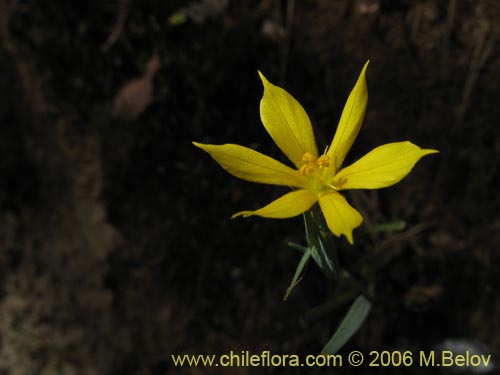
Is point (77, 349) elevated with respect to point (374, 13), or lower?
lower

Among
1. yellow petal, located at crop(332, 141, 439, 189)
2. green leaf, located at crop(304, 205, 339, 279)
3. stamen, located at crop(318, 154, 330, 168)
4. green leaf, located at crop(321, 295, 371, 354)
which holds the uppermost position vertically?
stamen, located at crop(318, 154, 330, 168)

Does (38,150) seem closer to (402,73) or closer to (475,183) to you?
(402,73)

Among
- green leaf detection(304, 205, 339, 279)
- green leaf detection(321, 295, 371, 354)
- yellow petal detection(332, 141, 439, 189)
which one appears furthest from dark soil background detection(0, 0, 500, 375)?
yellow petal detection(332, 141, 439, 189)

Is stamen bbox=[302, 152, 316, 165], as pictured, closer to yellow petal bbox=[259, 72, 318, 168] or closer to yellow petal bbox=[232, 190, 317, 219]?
yellow petal bbox=[259, 72, 318, 168]

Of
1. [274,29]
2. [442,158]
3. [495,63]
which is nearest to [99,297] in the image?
[274,29]

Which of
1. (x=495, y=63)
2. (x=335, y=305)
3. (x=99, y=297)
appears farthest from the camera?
(x=99, y=297)

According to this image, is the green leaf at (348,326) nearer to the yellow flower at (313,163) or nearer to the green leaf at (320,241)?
the green leaf at (320,241)

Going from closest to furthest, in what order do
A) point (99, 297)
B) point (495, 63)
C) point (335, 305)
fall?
point (335, 305) → point (495, 63) → point (99, 297)
